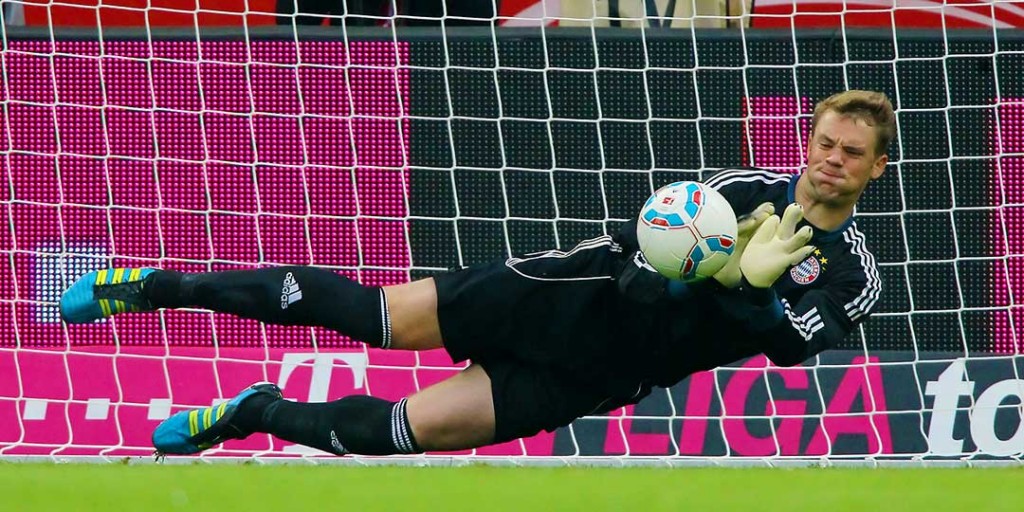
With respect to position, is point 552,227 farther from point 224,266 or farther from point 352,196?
point 224,266

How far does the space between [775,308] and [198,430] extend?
1.88 m

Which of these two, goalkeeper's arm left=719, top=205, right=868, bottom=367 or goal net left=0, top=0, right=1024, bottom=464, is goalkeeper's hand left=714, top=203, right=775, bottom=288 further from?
goal net left=0, top=0, right=1024, bottom=464

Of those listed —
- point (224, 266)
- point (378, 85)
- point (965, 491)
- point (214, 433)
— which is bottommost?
point (965, 491)

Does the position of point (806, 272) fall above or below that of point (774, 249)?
below

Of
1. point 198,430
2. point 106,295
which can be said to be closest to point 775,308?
point 198,430

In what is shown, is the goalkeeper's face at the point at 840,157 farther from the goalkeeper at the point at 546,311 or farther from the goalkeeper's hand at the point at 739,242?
the goalkeeper's hand at the point at 739,242

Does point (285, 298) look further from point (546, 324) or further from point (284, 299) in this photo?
point (546, 324)

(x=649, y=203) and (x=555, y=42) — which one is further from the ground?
(x=555, y=42)

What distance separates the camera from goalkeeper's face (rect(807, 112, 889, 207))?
16.6 feet

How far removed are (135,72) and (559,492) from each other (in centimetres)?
289

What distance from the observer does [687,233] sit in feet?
14.7

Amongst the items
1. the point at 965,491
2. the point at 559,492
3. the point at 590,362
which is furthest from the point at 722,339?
the point at 965,491

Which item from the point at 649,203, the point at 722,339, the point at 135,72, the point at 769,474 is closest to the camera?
the point at 649,203

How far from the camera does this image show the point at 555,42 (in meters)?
7.25
